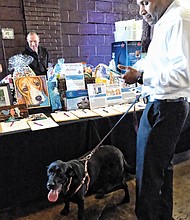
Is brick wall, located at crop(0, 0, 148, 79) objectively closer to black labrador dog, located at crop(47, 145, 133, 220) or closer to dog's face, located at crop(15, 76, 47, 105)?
dog's face, located at crop(15, 76, 47, 105)

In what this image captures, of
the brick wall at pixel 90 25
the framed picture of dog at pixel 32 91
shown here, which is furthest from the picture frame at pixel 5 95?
the brick wall at pixel 90 25

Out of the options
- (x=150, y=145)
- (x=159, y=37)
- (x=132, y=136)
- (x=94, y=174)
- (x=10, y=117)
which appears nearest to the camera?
(x=159, y=37)

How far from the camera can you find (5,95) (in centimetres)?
158

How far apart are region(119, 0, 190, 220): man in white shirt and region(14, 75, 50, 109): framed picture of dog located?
0.77m

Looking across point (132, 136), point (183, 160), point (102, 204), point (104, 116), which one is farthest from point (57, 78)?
point (183, 160)

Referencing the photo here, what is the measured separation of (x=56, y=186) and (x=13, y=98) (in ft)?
2.66

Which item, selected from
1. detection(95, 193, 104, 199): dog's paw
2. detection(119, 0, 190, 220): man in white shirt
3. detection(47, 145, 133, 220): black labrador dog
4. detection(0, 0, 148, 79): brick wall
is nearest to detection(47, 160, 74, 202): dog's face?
detection(47, 145, 133, 220): black labrador dog

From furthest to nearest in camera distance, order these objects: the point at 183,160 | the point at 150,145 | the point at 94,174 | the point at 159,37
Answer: the point at 183,160 → the point at 94,174 → the point at 150,145 → the point at 159,37

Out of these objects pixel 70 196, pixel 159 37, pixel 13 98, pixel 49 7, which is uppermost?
pixel 49 7

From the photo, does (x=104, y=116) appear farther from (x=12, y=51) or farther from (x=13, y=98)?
(x=12, y=51)

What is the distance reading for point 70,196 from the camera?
1.34m

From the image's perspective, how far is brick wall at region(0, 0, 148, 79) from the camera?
3.35m

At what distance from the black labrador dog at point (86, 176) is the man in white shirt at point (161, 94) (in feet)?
1.07

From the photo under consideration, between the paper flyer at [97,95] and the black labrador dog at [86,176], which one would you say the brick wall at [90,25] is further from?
the black labrador dog at [86,176]
